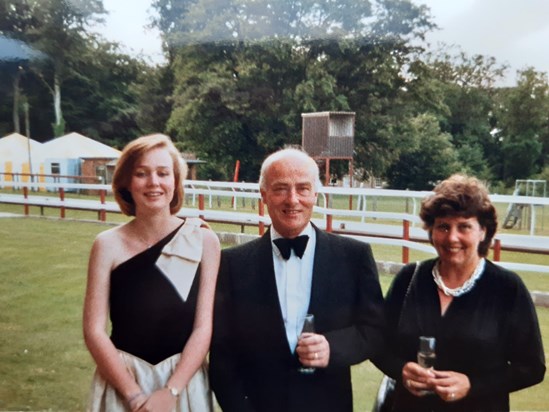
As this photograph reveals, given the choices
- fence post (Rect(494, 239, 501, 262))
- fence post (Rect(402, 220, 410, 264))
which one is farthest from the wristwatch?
fence post (Rect(494, 239, 501, 262))

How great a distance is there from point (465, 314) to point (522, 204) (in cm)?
46

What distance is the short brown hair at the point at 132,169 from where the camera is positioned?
1942 millimetres

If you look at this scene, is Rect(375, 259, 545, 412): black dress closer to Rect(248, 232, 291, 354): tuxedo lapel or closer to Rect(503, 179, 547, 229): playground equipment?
Rect(503, 179, 547, 229): playground equipment

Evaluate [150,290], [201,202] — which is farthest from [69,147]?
[150,290]

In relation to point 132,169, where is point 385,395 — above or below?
below

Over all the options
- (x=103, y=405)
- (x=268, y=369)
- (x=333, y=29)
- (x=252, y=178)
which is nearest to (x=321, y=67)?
(x=333, y=29)

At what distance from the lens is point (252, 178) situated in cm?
218

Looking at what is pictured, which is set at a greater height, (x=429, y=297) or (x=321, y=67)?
(x=321, y=67)

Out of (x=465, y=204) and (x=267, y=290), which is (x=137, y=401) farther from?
(x=465, y=204)

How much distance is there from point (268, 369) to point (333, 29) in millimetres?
1171

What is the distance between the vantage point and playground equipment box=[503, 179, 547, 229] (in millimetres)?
2014

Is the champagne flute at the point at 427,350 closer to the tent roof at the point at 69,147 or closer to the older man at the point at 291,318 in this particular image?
the older man at the point at 291,318

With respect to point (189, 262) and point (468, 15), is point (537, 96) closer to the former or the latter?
point (468, 15)

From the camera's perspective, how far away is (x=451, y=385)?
→ 1895 mm
